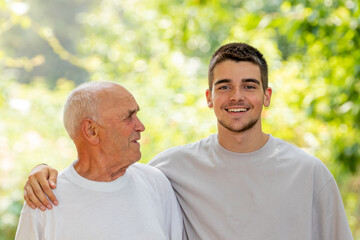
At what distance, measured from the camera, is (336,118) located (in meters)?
2.81

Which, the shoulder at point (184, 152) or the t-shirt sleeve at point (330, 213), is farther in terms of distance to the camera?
the shoulder at point (184, 152)

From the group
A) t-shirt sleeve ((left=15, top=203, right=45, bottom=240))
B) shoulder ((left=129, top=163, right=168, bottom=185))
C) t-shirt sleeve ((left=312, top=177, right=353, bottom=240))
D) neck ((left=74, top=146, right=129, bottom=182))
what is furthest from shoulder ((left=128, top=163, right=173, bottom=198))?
t-shirt sleeve ((left=312, top=177, right=353, bottom=240))

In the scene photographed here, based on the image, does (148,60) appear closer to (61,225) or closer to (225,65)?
(225,65)

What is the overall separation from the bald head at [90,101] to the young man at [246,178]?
0.21 metres

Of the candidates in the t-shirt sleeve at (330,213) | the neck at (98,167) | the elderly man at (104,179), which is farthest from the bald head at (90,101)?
the t-shirt sleeve at (330,213)

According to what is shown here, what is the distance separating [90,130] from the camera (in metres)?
1.69

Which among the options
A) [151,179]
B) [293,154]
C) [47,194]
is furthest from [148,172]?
[293,154]

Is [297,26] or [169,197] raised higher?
[297,26]

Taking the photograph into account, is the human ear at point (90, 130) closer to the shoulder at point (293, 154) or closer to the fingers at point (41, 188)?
the fingers at point (41, 188)

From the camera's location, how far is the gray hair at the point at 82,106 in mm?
1687

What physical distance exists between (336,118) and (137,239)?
1.65 meters

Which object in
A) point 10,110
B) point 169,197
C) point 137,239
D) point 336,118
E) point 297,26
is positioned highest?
point 10,110

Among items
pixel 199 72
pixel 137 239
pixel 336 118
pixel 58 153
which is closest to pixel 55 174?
pixel 137 239

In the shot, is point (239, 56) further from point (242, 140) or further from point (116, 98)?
point (116, 98)
